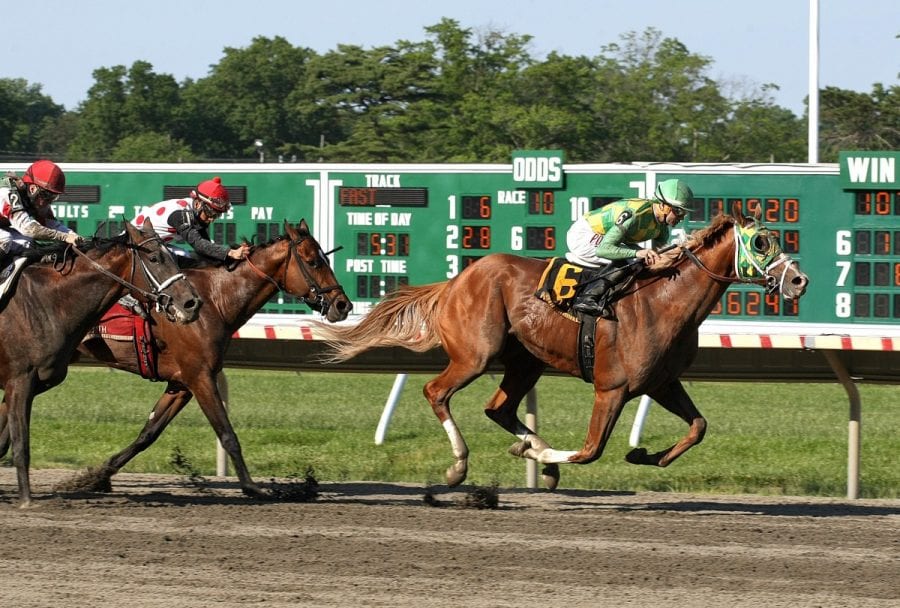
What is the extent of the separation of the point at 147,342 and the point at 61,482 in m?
1.30

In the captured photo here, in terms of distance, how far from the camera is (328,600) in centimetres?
612

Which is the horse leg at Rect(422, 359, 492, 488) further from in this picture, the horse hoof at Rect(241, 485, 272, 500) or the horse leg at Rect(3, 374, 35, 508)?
the horse leg at Rect(3, 374, 35, 508)

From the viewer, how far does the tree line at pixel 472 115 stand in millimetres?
44906

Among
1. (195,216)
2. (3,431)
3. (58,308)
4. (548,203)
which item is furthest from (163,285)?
(548,203)

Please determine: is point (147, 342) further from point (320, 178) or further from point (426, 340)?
point (320, 178)

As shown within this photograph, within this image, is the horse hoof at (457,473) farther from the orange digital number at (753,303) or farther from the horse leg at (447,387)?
the orange digital number at (753,303)

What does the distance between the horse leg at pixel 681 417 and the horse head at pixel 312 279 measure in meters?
1.99

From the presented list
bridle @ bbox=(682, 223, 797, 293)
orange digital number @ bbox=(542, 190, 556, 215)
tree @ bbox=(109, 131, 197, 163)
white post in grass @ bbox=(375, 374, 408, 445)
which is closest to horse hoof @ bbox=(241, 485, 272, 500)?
bridle @ bbox=(682, 223, 797, 293)

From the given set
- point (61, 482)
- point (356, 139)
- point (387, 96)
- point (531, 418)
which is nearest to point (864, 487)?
point (531, 418)

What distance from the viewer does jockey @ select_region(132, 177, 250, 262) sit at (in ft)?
31.7

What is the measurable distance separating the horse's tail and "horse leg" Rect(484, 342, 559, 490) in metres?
0.50

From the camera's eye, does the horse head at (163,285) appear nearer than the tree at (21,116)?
Yes

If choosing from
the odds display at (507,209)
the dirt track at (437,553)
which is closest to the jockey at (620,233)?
the dirt track at (437,553)

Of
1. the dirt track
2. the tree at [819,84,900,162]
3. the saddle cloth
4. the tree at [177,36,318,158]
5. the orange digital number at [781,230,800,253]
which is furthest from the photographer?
the tree at [177,36,318,158]
